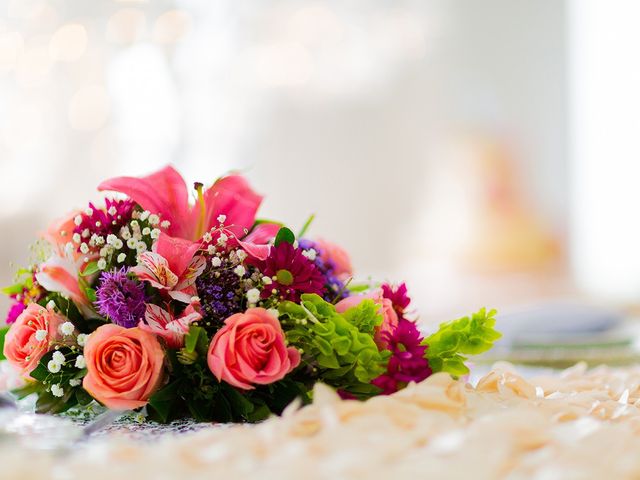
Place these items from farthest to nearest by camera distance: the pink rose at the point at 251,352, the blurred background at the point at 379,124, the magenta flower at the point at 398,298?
the blurred background at the point at 379,124, the magenta flower at the point at 398,298, the pink rose at the point at 251,352

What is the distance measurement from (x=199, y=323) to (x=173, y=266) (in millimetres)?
60

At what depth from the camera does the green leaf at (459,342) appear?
0.84 metres

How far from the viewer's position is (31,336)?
2.82ft

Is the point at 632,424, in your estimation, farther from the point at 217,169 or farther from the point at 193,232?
the point at 217,169

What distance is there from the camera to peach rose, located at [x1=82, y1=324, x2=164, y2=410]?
0.80 meters

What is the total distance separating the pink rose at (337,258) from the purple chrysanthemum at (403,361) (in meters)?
0.15

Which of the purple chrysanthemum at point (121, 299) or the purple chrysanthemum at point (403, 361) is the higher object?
the purple chrysanthemum at point (121, 299)

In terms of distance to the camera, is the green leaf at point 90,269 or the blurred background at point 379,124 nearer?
the green leaf at point 90,269

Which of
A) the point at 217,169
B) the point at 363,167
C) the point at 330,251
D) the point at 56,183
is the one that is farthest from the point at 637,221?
the point at 330,251

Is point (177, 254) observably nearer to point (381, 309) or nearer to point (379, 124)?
point (381, 309)

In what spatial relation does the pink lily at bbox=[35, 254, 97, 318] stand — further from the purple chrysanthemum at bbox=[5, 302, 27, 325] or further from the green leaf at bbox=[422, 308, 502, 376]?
the green leaf at bbox=[422, 308, 502, 376]

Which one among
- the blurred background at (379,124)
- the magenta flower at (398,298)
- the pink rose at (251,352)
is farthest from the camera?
the blurred background at (379,124)

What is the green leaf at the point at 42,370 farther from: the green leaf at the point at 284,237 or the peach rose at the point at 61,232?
the green leaf at the point at 284,237

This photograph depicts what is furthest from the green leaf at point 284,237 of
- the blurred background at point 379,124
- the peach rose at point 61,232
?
the blurred background at point 379,124
